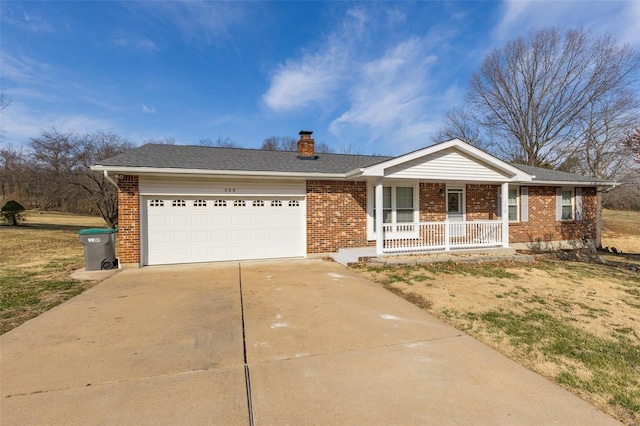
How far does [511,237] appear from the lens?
1220cm

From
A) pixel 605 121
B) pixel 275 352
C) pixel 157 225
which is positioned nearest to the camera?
pixel 275 352

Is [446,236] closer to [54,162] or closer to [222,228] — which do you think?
[222,228]

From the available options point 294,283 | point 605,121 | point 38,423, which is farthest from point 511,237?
point 605,121

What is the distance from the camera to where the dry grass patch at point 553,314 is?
3016mm

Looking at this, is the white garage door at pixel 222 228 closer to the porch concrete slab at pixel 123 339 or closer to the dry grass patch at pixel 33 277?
the dry grass patch at pixel 33 277

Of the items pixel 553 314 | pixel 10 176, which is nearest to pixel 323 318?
pixel 553 314

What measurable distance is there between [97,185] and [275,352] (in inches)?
731

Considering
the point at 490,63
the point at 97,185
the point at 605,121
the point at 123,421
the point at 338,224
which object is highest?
the point at 490,63

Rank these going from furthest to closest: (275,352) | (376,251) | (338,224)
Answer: (338,224) → (376,251) → (275,352)

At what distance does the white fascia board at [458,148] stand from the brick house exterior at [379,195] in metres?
0.03

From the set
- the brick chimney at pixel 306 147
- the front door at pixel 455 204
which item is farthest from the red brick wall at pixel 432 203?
the brick chimney at pixel 306 147

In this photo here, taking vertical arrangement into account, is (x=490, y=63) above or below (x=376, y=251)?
above

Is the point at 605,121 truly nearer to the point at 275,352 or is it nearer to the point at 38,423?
the point at 275,352

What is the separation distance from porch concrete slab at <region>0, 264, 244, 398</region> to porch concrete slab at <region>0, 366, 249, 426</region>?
0.16 meters
